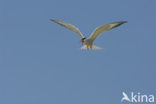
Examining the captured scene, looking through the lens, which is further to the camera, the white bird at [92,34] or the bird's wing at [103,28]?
the white bird at [92,34]

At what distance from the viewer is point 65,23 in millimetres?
12719

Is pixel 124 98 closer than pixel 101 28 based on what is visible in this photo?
Result: No

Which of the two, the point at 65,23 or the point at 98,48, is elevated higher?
the point at 65,23

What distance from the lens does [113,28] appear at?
1224 cm

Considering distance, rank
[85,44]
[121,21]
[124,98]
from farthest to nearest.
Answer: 1. [124,98]
2. [85,44]
3. [121,21]

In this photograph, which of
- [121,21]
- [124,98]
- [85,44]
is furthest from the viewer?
[124,98]

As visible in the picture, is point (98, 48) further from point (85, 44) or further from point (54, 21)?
point (54, 21)

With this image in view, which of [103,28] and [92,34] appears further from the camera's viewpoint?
[92,34]

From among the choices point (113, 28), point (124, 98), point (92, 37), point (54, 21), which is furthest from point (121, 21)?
point (124, 98)

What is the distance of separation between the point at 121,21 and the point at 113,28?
1.02 feet

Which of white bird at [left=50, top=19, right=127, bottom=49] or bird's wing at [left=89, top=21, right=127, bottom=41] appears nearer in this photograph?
bird's wing at [left=89, top=21, right=127, bottom=41]

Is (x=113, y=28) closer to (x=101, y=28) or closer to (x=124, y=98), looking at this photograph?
(x=101, y=28)

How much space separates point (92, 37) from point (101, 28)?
54 cm

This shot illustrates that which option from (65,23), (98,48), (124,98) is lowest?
(124,98)
